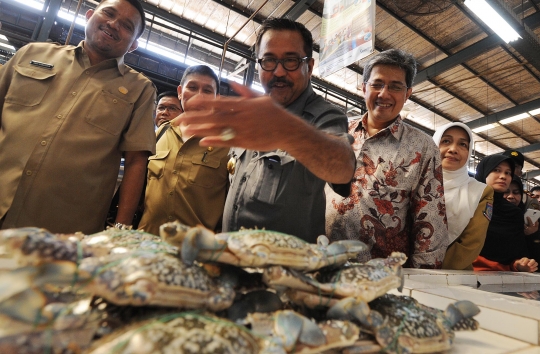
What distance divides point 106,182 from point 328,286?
1.46 m

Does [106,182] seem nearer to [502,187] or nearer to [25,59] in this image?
[25,59]

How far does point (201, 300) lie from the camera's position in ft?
1.66

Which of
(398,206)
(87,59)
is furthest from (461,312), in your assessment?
(87,59)

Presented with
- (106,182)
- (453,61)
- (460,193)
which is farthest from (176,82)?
(453,61)

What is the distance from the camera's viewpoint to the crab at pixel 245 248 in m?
0.53

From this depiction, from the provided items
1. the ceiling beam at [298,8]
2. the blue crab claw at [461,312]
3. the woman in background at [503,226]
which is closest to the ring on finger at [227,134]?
the blue crab claw at [461,312]

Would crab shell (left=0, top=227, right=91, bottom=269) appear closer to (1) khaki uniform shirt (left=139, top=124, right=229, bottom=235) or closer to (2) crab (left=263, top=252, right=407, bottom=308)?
(2) crab (left=263, top=252, right=407, bottom=308)

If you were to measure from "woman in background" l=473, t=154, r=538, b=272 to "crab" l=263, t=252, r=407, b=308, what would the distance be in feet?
8.93

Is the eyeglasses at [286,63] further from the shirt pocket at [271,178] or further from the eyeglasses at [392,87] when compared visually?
the eyeglasses at [392,87]

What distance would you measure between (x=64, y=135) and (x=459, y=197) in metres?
2.55

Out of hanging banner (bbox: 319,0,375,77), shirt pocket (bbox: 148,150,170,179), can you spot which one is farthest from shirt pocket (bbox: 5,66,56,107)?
hanging banner (bbox: 319,0,375,77)

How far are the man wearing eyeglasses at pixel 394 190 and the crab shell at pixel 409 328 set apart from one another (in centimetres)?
96

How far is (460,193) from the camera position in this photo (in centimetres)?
222

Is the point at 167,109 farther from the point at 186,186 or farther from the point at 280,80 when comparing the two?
the point at 280,80
